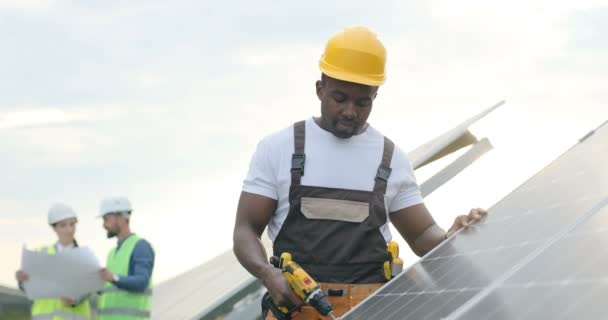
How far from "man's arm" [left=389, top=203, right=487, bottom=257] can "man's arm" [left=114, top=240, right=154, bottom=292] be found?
3655 millimetres

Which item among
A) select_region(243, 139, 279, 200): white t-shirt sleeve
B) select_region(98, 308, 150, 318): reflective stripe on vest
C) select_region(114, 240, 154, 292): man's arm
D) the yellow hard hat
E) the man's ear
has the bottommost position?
select_region(98, 308, 150, 318): reflective stripe on vest

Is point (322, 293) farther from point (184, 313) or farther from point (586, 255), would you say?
point (184, 313)

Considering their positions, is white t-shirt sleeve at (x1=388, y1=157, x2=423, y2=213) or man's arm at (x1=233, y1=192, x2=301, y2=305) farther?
white t-shirt sleeve at (x1=388, y1=157, x2=423, y2=213)

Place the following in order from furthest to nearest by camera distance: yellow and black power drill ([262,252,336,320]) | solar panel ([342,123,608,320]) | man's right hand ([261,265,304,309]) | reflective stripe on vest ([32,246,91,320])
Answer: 1. reflective stripe on vest ([32,246,91,320])
2. man's right hand ([261,265,304,309])
3. yellow and black power drill ([262,252,336,320])
4. solar panel ([342,123,608,320])

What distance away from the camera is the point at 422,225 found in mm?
4422

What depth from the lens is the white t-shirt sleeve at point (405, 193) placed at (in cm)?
434

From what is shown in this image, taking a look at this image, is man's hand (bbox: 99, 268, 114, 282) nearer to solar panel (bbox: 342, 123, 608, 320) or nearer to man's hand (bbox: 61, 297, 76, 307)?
man's hand (bbox: 61, 297, 76, 307)

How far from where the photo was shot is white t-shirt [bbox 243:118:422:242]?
13.6 feet

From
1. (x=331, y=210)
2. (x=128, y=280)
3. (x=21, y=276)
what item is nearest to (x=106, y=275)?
(x=128, y=280)

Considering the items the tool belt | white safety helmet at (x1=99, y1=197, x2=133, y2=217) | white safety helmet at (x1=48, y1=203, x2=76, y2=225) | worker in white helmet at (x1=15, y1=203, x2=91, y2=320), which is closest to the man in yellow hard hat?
the tool belt

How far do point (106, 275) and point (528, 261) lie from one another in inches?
205

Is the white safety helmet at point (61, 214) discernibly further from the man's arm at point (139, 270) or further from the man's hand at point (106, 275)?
the man's hand at point (106, 275)

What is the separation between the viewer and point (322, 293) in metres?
3.75

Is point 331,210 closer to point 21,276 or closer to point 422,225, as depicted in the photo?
point 422,225
